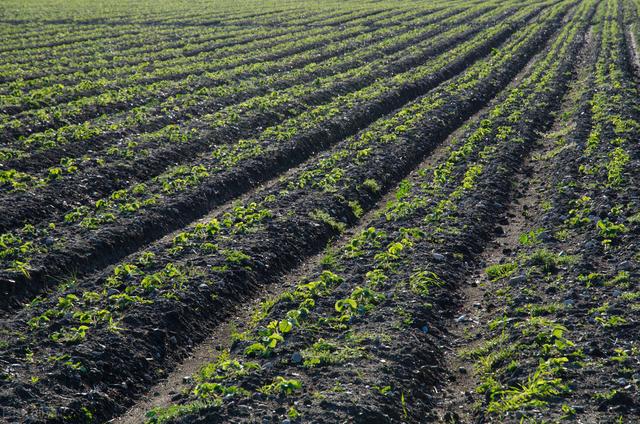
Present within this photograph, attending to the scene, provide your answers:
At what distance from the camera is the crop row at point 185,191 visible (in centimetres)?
1412

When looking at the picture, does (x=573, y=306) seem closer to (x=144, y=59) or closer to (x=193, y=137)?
(x=193, y=137)

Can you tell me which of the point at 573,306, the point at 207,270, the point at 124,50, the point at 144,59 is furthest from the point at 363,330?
the point at 124,50

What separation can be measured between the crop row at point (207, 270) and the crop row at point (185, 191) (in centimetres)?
81

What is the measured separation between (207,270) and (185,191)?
4653mm

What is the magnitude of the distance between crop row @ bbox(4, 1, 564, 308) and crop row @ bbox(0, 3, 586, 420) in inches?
31.8

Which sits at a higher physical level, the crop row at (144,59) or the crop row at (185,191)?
the crop row at (144,59)

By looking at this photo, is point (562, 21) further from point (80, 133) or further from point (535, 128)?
point (80, 133)

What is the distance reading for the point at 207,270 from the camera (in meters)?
13.4

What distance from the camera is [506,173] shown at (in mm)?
19391

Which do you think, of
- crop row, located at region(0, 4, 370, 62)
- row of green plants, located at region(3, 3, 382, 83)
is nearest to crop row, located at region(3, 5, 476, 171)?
row of green plants, located at region(3, 3, 382, 83)

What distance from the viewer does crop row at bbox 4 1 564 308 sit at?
556 inches

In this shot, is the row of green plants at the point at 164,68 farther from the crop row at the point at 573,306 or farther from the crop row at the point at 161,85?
the crop row at the point at 573,306

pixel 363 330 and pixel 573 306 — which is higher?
pixel 363 330

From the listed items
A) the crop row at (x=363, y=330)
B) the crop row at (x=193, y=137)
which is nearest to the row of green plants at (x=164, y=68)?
the crop row at (x=193, y=137)
